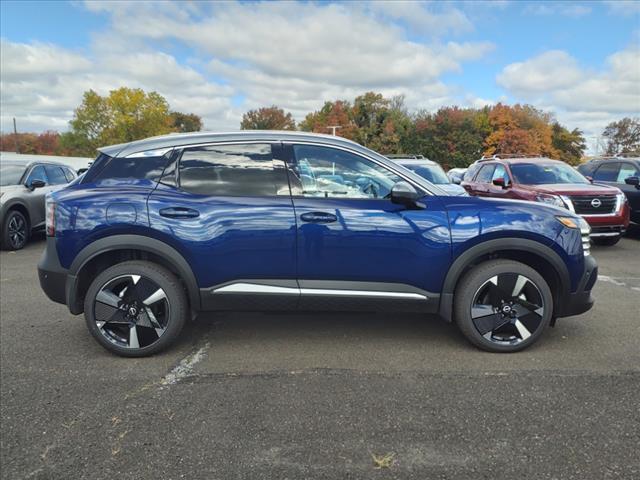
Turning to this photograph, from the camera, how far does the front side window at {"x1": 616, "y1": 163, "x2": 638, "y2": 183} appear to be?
1019cm

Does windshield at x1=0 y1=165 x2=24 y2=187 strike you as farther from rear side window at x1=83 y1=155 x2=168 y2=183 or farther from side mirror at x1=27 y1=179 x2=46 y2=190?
rear side window at x1=83 y1=155 x2=168 y2=183

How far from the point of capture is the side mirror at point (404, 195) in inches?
141

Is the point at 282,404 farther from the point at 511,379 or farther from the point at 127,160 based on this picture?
the point at 127,160

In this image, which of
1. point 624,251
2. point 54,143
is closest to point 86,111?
point 54,143

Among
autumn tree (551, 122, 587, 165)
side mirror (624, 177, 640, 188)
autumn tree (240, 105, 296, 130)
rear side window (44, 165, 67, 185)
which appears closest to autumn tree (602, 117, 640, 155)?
autumn tree (551, 122, 587, 165)

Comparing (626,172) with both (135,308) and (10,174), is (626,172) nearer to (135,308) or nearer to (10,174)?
(135,308)

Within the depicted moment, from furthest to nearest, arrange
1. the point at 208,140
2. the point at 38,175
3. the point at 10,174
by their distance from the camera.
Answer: the point at 38,175 < the point at 10,174 < the point at 208,140

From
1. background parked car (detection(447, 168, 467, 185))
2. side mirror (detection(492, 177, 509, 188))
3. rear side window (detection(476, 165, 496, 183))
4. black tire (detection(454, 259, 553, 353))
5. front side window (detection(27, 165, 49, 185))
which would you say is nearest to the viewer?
black tire (detection(454, 259, 553, 353))

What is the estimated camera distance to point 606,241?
358 inches

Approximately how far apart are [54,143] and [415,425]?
335ft

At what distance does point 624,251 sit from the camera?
859 cm

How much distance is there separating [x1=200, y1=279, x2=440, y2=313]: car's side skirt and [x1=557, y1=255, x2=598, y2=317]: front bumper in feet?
3.47

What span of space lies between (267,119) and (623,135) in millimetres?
56995

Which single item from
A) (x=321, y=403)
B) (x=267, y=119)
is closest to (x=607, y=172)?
(x=321, y=403)
